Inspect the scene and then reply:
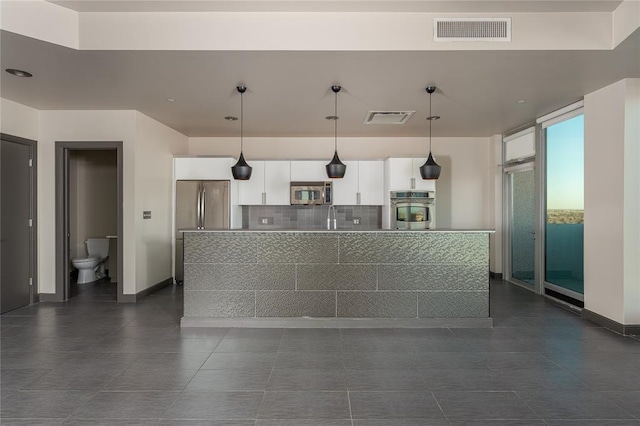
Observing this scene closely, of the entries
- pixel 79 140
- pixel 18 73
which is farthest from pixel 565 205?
pixel 79 140

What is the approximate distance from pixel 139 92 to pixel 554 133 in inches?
211

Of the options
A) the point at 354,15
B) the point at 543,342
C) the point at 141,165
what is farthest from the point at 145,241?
the point at 543,342

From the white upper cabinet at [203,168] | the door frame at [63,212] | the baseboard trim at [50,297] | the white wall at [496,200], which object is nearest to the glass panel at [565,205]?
the white wall at [496,200]

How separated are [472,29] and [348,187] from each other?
12.5 ft

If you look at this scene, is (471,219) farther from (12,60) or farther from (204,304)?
(12,60)

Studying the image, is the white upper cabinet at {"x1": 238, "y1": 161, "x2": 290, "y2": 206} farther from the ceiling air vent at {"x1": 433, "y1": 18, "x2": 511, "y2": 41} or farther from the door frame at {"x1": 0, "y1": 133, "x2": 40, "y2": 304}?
the ceiling air vent at {"x1": 433, "y1": 18, "x2": 511, "y2": 41}

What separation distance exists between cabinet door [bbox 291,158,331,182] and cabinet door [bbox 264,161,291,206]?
0.10 m

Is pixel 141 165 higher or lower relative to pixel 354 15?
lower

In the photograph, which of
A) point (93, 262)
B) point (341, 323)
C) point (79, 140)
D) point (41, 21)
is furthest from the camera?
point (93, 262)

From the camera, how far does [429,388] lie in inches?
107

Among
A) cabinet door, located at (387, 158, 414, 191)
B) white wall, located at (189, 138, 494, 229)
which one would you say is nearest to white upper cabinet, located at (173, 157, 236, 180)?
white wall, located at (189, 138, 494, 229)

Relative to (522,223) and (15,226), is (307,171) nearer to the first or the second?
(522,223)

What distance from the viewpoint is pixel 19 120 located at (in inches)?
193

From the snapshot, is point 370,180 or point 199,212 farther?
point 370,180
